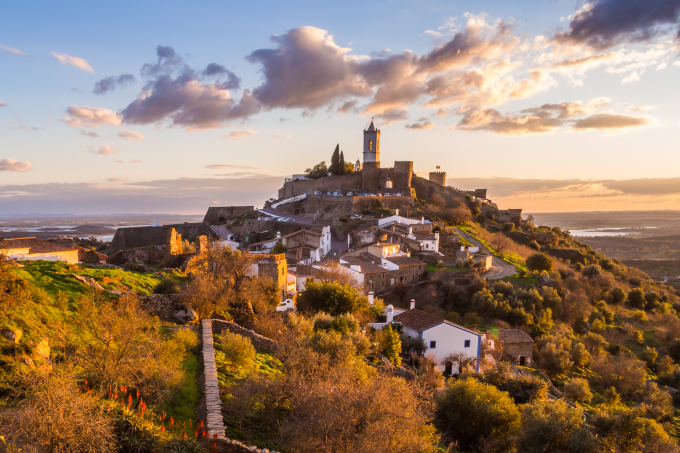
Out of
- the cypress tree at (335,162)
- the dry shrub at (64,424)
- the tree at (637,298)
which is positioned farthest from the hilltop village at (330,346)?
the cypress tree at (335,162)

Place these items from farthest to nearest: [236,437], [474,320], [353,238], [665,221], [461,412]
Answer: [665,221], [353,238], [474,320], [461,412], [236,437]

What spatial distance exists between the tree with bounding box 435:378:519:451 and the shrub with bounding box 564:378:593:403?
1049cm

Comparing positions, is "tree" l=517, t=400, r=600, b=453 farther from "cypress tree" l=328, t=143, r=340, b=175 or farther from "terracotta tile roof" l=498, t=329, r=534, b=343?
"cypress tree" l=328, t=143, r=340, b=175

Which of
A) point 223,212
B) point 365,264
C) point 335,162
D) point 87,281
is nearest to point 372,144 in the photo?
point 335,162

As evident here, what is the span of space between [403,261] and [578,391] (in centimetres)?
1616

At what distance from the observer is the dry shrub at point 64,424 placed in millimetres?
4816

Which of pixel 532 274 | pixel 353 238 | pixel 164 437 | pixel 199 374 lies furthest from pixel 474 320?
pixel 164 437

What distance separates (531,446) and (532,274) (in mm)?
29896

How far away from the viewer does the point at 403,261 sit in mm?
34188

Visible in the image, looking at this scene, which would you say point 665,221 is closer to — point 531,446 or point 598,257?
point 598,257

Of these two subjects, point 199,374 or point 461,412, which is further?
point 461,412

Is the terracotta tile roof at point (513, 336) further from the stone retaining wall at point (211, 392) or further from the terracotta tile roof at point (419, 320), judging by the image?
the stone retaining wall at point (211, 392)

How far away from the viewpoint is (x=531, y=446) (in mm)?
10508

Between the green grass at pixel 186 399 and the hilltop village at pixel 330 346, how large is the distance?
0.05 m
